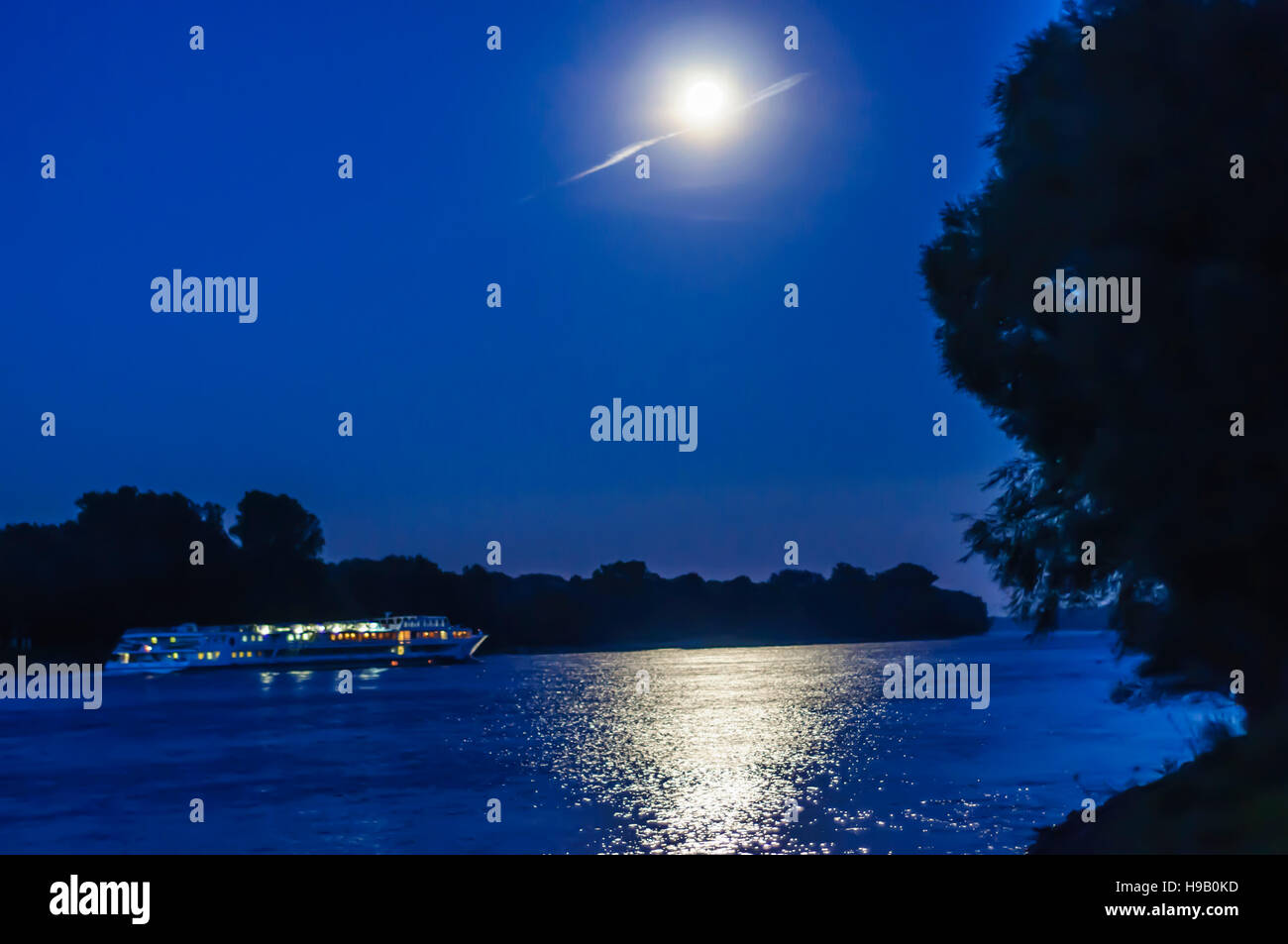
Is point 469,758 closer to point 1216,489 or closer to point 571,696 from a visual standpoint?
point 1216,489

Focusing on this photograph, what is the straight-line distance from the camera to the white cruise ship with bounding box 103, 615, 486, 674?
134625mm

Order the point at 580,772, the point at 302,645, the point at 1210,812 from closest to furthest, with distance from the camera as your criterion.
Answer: the point at 1210,812 → the point at 580,772 → the point at 302,645

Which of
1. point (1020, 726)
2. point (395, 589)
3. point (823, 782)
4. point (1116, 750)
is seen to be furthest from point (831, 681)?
point (395, 589)

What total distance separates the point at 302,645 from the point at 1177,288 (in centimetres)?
14136

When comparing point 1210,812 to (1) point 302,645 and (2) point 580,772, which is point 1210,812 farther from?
(1) point 302,645

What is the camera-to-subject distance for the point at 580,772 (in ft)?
133

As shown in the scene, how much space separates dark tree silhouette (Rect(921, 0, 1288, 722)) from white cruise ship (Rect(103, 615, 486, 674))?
436 feet

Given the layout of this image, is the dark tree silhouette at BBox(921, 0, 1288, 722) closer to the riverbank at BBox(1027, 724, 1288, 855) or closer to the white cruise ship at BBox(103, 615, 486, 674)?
the riverbank at BBox(1027, 724, 1288, 855)

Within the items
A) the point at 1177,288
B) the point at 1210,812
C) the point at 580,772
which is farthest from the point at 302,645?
the point at 1177,288

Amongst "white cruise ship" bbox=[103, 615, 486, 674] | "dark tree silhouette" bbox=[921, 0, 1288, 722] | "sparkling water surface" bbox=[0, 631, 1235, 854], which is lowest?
"white cruise ship" bbox=[103, 615, 486, 674]

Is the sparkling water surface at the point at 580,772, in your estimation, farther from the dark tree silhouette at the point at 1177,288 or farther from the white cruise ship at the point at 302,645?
the white cruise ship at the point at 302,645

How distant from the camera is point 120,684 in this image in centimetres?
12344

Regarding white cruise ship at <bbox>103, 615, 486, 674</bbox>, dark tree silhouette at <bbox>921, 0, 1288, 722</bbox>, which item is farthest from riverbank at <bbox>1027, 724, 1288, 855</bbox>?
white cruise ship at <bbox>103, 615, 486, 674</bbox>

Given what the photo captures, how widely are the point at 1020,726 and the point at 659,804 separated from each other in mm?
33976
